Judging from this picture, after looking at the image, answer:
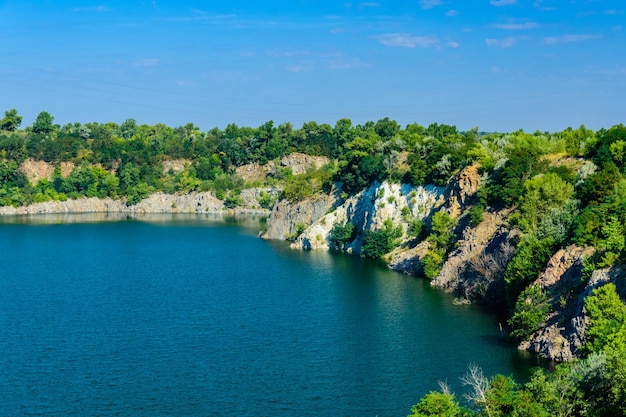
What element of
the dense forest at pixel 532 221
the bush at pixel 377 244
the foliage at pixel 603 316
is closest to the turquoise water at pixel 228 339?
the bush at pixel 377 244

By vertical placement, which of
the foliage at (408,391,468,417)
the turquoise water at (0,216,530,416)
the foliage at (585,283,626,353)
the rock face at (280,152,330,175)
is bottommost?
the turquoise water at (0,216,530,416)

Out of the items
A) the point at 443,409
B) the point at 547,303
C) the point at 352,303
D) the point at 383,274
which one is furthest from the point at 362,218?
the point at 443,409

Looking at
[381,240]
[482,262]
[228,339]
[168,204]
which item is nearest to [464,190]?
[381,240]

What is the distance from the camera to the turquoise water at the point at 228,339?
159 ft

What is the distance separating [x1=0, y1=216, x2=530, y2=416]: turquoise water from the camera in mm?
48562

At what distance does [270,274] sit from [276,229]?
42.5 m

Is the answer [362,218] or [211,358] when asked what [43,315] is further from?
[362,218]

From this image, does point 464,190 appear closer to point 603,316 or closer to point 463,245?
point 463,245

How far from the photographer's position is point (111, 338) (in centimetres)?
6156

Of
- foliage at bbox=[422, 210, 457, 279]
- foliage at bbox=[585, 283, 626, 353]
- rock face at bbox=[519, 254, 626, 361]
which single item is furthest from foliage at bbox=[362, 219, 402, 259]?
foliage at bbox=[585, 283, 626, 353]

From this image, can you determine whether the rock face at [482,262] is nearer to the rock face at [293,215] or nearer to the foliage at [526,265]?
the foliage at [526,265]

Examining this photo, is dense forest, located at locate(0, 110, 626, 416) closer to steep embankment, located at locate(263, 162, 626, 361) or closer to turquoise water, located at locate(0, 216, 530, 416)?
steep embankment, located at locate(263, 162, 626, 361)

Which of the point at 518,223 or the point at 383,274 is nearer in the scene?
the point at 518,223

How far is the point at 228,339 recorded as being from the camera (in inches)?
2415
